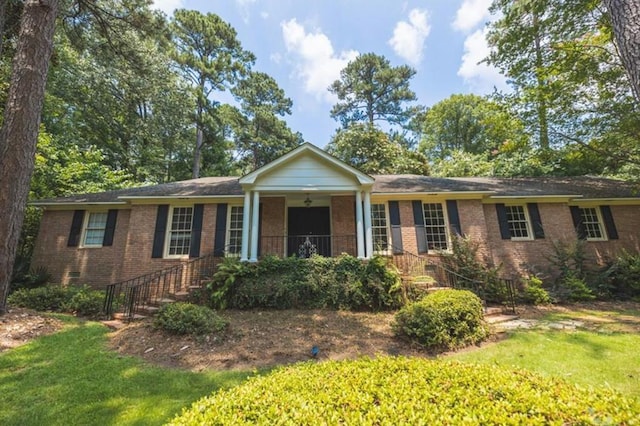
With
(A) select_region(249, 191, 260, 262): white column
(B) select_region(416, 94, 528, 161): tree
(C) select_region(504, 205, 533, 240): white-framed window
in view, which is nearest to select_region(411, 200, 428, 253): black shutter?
(C) select_region(504, 205, 533, 240): white-framed window

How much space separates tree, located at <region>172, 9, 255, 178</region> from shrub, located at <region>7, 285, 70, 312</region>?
Answer: 15674mm

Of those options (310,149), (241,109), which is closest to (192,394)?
(310,149)

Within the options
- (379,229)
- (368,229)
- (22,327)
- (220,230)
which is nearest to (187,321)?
(22,327)

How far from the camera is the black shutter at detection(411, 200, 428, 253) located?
34.1 ft

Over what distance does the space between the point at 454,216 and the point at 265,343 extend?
8.34 meters

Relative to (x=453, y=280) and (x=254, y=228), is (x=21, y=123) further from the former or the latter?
(x=453, y=280)

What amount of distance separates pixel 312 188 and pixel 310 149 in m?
1.40

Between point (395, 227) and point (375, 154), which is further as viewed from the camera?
point (375, 154)

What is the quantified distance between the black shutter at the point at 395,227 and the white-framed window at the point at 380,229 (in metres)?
0.20

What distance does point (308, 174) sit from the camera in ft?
32.1

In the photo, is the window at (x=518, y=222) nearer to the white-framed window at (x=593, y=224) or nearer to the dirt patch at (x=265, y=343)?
the white-framed window at (x=593, y=224)

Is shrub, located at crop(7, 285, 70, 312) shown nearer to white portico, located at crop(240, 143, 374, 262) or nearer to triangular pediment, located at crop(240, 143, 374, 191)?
white portico, located at crop(240, 143, 374, 262)

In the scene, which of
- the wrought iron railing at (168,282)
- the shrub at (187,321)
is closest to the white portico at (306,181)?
the wrought iron railing at (168,282)

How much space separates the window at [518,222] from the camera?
10.8 metres
